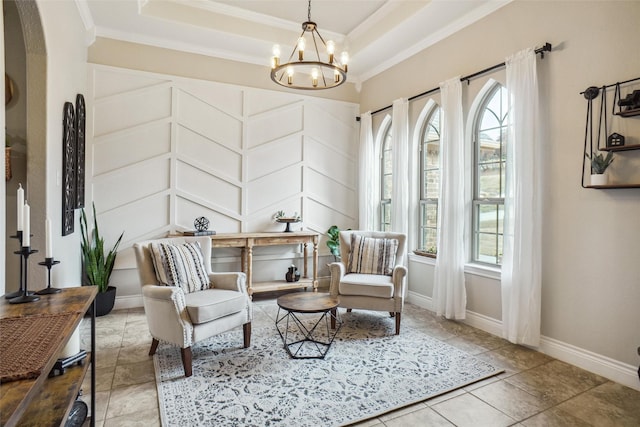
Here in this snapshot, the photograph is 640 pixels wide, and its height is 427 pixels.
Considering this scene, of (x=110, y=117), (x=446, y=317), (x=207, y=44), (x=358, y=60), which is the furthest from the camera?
(x=358, y=60)

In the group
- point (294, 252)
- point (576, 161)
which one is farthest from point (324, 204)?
point (576, 161)

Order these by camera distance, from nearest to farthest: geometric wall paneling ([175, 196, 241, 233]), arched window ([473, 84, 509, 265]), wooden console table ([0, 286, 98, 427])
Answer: wooden console table ([0, 286, 98, 427])
arched window ([473, 84, 509, 265])
geometric wall paneling ([175, 196, 241, 233])

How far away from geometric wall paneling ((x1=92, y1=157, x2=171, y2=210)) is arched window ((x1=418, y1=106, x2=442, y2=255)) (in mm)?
3171

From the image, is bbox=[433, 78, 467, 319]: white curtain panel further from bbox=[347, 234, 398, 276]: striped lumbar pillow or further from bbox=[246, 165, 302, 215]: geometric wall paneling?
bbox=[246, 165, 302, 215]: geometric wall paneling

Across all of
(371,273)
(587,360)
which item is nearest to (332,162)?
(371,273)

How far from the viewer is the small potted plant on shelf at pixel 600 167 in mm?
2539

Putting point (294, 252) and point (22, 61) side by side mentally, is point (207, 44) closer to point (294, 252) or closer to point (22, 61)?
point (22, 61)

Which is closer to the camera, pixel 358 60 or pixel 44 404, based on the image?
pixel 44 404

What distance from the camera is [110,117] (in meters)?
4.14

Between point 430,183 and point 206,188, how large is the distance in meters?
2.84

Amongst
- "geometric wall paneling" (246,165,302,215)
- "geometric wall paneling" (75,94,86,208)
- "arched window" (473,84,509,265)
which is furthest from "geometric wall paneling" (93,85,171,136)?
"arched window" (473,84,509,265)

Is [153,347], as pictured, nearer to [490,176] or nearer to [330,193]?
[330,193]

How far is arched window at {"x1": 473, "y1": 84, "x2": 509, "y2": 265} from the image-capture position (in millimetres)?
3572

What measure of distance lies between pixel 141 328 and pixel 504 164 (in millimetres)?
3928
